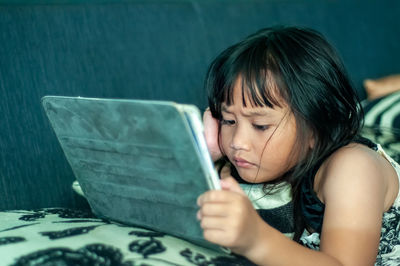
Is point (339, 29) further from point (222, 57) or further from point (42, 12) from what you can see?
point (42, 12)

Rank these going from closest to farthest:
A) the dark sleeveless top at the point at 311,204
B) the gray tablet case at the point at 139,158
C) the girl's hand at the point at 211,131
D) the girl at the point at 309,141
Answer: the gray tablet case at the point at 139,158 → the girl at the point at 309,141 → the dark sleeveless top at the point at 311,204 → the girl's hand at the point at 211,131

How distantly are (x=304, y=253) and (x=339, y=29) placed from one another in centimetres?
117

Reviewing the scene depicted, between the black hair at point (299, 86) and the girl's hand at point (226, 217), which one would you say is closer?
the girl's hand at point (226, 217)

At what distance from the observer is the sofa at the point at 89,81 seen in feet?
2.70

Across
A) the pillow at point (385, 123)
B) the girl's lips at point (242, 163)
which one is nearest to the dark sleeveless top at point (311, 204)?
the girl's lips at point (242, 163)

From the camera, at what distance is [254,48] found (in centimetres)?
110

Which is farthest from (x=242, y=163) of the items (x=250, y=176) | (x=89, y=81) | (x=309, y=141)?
(x=89, y=81)

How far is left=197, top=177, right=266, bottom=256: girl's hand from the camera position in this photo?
75 centimetres

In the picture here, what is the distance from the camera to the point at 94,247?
811 mm

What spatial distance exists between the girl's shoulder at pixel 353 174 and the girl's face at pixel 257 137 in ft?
0.26

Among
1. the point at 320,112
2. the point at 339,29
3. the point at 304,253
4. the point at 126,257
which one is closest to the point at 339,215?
the point at 304,253

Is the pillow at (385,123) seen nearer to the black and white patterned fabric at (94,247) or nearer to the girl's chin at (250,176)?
the girl's chin at (250,176)

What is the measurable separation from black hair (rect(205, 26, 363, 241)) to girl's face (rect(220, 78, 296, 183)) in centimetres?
1

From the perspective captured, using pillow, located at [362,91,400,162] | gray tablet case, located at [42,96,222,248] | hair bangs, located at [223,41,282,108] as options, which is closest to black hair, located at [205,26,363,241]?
hair bangs, located at [223,41,282,108]
